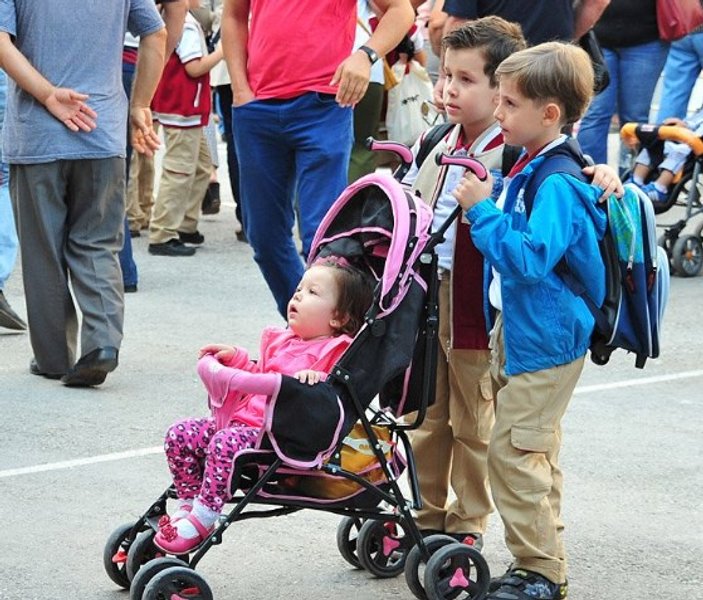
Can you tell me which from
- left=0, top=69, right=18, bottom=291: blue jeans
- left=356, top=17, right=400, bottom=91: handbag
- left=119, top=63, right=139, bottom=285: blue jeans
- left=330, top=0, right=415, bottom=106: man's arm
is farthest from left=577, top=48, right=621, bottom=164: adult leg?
left=0, top=69, right=18, bottom=291: blue jeans

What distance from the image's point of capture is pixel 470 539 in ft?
15.3

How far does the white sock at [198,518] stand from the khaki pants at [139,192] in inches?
264

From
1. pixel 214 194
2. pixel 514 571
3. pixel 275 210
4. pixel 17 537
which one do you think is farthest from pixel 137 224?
→ pixel 514 571

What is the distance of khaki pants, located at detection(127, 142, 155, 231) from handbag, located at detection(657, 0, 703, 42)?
3.54 metres

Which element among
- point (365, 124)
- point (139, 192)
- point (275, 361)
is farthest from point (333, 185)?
point (139, 192)

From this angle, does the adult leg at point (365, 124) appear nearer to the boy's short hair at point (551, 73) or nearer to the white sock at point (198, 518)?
the boy's short hair at point (551, 73)

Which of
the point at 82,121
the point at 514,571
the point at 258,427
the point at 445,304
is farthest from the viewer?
the point at 82,121

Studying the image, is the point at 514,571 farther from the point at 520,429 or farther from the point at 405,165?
the point at 405,165

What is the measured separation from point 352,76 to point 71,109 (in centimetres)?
121

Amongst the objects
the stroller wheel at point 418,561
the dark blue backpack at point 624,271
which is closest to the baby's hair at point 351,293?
the dark blue backpack at point 624,271

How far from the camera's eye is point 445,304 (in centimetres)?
467

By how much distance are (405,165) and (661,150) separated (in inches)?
200

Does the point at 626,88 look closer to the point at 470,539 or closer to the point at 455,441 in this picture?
the point at 455,441

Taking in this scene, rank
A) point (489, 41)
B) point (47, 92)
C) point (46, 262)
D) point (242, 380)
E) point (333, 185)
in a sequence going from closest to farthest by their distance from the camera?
point (242, 380), point (489, 41), point (47, 92), point (333, 185), point (46, 262)
